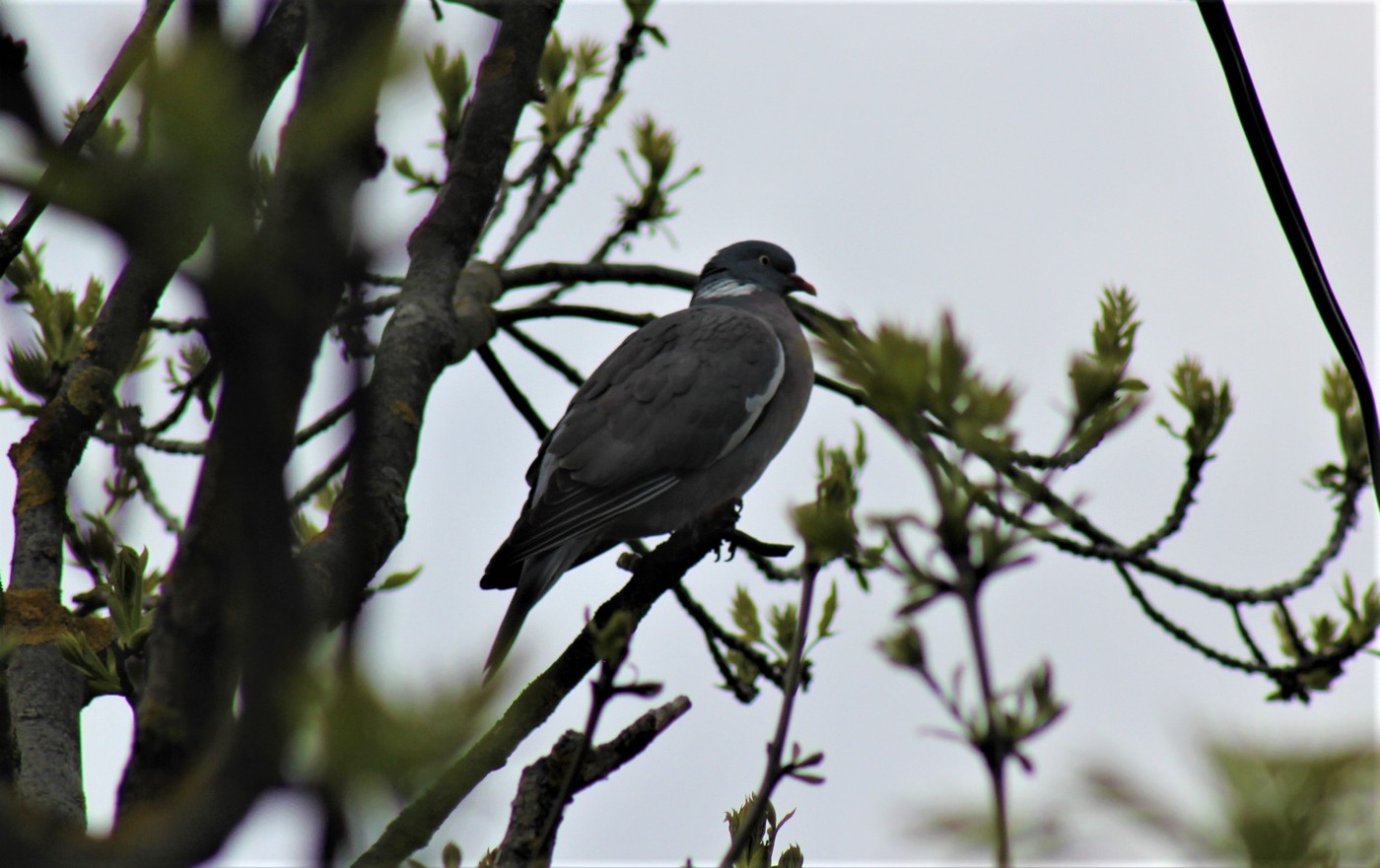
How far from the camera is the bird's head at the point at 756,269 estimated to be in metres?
6.14

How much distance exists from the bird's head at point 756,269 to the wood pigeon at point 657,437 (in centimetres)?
78

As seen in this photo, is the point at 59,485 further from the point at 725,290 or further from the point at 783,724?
the point at 725,290

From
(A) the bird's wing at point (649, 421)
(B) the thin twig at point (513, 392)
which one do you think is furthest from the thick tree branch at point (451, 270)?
(A) the bird's wing at point (649, 421)

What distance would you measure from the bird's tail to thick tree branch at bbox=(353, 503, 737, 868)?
3.97 feet

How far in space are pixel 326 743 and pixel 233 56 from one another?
0.44 metres

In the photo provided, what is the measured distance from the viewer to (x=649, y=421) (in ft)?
16.0

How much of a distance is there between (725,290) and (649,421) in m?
1.31

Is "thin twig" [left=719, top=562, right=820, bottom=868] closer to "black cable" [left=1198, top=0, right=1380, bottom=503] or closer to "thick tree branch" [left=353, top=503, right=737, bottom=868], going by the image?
"thick tree branch" [left=353, top=503, right=737, bottom=868]

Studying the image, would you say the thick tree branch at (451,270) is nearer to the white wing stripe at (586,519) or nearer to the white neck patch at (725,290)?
the white wing stripe at (586,519)

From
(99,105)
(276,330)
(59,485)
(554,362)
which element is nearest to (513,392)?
(554,362)

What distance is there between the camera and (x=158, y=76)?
2.50 ft

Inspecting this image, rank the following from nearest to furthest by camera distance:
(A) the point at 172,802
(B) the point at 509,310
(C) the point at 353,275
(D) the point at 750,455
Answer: (C) the point at 353,275 < (A) the point at 172,802 < (B) the point at 509,310 < (D) the point at 750,455

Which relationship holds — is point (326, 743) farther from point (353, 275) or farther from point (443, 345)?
point (443, 345)

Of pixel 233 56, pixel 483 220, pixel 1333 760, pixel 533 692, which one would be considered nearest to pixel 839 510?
pixel 1333 760
